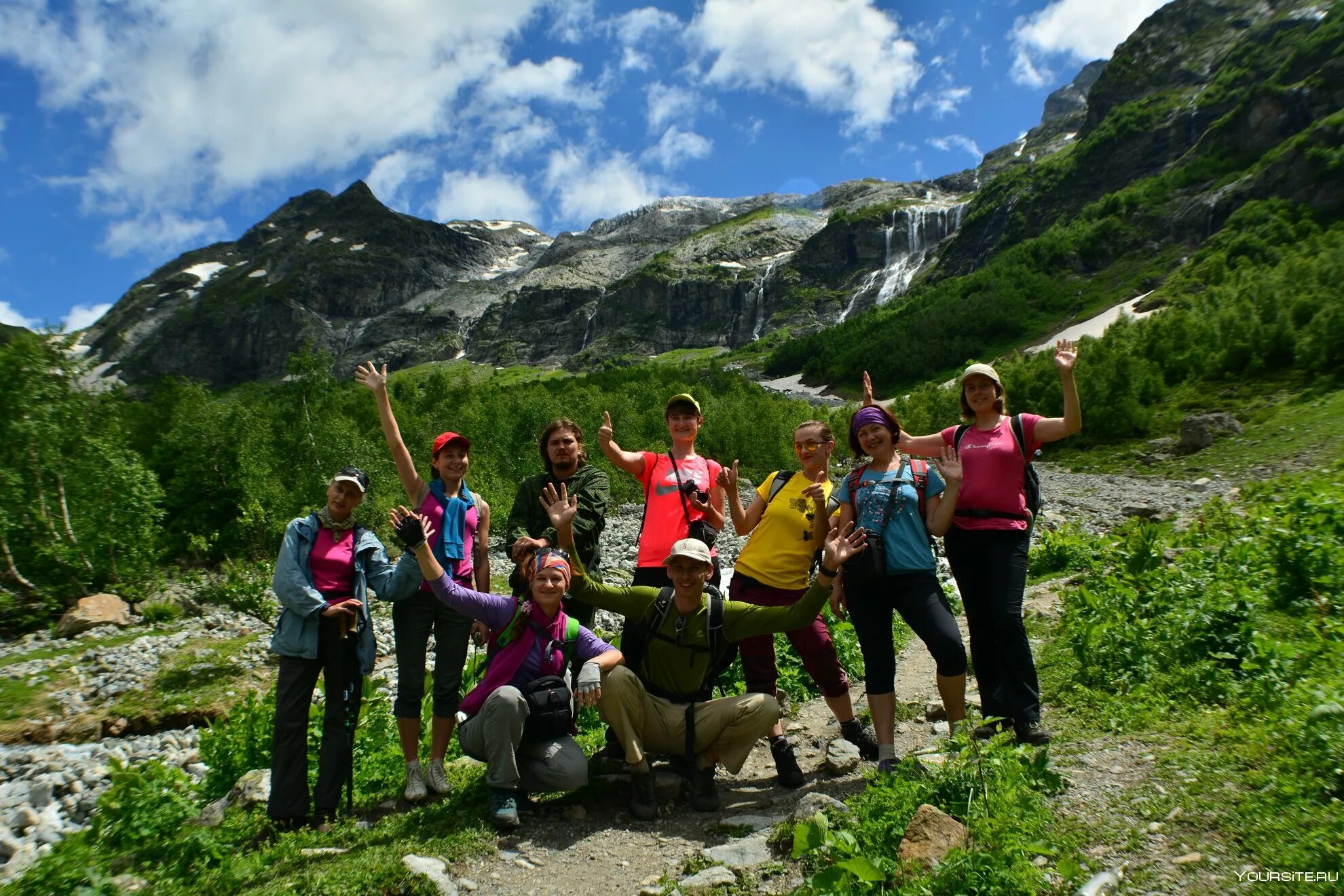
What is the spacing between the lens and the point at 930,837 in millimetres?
3396

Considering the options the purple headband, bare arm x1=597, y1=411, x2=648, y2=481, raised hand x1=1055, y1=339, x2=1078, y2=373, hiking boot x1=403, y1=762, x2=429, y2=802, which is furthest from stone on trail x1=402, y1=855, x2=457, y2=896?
raised hand x1=1055, y1=339, x2=1078, y2=373

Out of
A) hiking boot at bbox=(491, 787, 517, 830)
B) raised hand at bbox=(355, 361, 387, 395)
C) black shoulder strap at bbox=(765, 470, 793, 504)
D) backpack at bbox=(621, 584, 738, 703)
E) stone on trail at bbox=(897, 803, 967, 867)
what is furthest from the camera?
raised hand at bbox=(355, 361, 387, 395)

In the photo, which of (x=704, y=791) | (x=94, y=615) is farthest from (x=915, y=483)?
(x=94, y=615)

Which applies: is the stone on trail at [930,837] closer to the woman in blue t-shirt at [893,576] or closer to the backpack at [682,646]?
the woman in blue t-shirt at [893,576]

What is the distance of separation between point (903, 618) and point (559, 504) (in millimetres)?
2686

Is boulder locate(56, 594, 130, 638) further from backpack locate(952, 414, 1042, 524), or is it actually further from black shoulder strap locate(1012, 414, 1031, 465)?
black shoulder strap locate(1012, 414, 1031, 465)

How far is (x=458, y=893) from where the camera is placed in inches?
163

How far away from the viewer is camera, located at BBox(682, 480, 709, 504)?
19.6 feet

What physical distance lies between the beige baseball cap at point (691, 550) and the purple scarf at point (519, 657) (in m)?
1.01

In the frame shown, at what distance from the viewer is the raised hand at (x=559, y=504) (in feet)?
18.1

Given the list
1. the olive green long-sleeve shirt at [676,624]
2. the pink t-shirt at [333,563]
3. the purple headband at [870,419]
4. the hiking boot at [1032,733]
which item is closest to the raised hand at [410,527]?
the pink t-shirt at [333,563]

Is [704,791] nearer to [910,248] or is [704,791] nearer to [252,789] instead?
[252,789]

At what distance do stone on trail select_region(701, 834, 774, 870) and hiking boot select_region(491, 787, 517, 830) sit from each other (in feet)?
4.53

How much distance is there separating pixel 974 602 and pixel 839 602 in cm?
100
